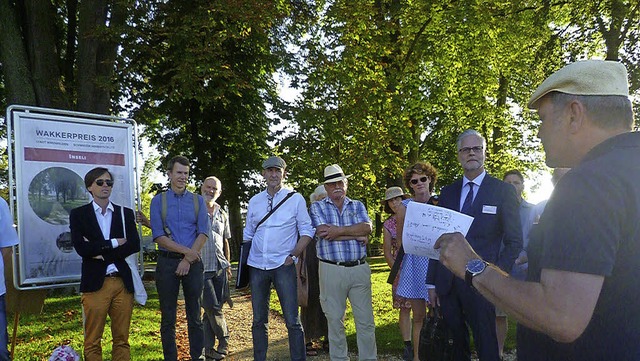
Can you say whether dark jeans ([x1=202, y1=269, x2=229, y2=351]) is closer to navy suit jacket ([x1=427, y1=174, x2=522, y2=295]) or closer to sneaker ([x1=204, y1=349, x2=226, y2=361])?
sneaker ([x1=204, y1=349, x2=226, y2=361])

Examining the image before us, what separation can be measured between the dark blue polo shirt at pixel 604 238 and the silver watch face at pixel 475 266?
7.5 inches

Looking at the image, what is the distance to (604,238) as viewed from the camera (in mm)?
1501

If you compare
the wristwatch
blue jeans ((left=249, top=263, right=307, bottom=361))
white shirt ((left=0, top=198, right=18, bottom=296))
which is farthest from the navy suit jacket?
white shirt ((left=0, top=198, right=18, bottom=296))

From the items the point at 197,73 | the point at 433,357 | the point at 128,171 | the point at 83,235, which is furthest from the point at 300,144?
the point at 433,357

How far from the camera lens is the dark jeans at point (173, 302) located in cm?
605

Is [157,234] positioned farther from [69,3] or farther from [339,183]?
[69,3]

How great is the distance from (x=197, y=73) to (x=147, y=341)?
20.3ft

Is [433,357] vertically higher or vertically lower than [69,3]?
lower

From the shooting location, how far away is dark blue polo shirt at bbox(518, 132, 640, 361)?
151 centimetres

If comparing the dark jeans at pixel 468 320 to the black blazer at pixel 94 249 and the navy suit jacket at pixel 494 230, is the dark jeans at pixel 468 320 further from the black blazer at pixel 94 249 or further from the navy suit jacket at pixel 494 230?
the black blazer at pixel 94 249

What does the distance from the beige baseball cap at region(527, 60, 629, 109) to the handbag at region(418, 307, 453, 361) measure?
2780 millimetres

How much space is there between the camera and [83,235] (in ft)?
17.7

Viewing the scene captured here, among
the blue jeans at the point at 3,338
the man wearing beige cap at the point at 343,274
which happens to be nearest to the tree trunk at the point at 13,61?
the blue jeans at the point at 3,338

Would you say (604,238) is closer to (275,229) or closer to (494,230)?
(494,230)
